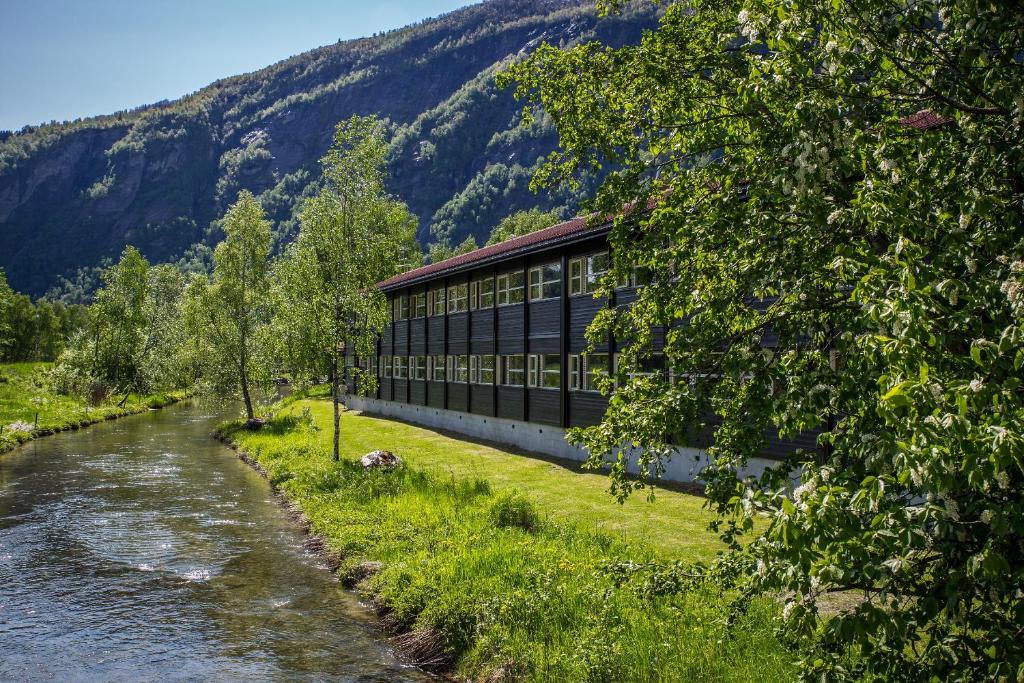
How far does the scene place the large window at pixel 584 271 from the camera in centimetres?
2773

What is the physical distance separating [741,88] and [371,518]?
15.2 metres

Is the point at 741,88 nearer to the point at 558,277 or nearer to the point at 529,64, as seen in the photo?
the point at 529,64

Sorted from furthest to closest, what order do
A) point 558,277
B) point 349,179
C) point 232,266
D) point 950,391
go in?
1. point 232,266
2. point 558,277
3. point 349,179
4. point 950,391

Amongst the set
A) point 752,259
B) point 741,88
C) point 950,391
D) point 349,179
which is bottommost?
point 950,391

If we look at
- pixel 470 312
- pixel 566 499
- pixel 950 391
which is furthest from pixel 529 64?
pixel 470 312

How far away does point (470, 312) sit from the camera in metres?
39.0

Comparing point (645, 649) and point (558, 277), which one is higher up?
point (558, 277)

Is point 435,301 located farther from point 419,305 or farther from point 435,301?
point 419,305

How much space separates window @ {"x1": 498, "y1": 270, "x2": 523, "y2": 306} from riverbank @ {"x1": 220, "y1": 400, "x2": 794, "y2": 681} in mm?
10041

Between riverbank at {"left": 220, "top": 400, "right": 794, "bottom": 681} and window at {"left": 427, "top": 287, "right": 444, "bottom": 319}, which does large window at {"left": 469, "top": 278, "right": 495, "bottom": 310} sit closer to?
window at {"left": 427, "top": 287, "right": 444, "bottom": 319}

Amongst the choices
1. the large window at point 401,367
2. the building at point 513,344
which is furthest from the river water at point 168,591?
the large window at point 401,367

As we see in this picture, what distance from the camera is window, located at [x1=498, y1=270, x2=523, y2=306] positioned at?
1342 inches

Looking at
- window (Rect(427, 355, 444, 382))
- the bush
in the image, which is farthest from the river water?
window (Rect(427, 355, 444, 382))

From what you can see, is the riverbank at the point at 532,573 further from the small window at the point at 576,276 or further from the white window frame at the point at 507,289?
the white window frame at the point at 507,289
